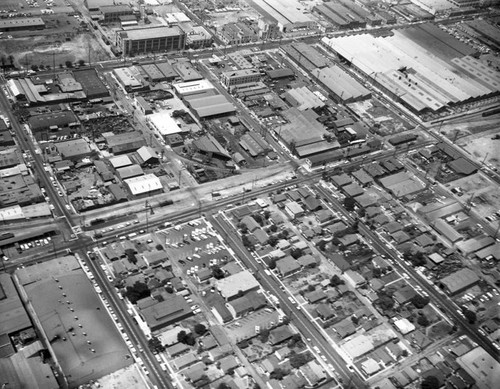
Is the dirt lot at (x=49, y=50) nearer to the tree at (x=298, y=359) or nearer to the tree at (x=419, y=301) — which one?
the tree at (x=298, y=359)

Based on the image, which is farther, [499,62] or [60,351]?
[499,62]

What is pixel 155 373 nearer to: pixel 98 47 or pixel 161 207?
pixel 161 207

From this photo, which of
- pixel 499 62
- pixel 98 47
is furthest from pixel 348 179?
pixel 499 62

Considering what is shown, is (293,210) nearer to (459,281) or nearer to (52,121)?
(459,281)

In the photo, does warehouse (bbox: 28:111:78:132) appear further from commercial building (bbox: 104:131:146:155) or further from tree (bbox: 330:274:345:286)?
tree (bbox: 330:274:345:286)

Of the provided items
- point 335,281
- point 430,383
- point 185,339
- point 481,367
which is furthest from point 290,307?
point 481,367

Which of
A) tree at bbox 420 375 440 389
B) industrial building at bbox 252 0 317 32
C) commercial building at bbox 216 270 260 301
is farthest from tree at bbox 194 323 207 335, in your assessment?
industrial building at bbox 252 0 317 32
